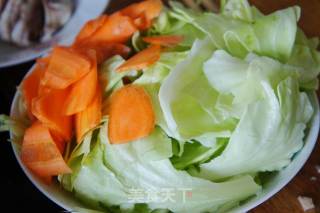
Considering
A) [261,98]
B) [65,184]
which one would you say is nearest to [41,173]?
[65,184]

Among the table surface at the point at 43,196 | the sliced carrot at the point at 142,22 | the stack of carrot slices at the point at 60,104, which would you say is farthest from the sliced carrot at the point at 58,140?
the sliced carrot at the point at 142,22

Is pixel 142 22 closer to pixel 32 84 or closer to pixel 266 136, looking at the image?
pixel 32 84

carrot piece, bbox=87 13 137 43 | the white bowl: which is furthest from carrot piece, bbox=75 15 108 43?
the white bowl

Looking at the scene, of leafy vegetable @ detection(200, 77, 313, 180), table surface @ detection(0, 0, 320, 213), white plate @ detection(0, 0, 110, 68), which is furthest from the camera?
white plate @ detection(0, 0, 110, 68)

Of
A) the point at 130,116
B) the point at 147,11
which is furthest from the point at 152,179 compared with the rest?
the point at 147,11

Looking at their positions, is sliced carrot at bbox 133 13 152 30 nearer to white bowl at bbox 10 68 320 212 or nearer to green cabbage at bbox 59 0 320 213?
green cabbage at bbox 59 0 320 213

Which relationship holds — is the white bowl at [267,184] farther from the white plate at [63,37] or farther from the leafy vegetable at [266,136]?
the white plate at [63,37]
